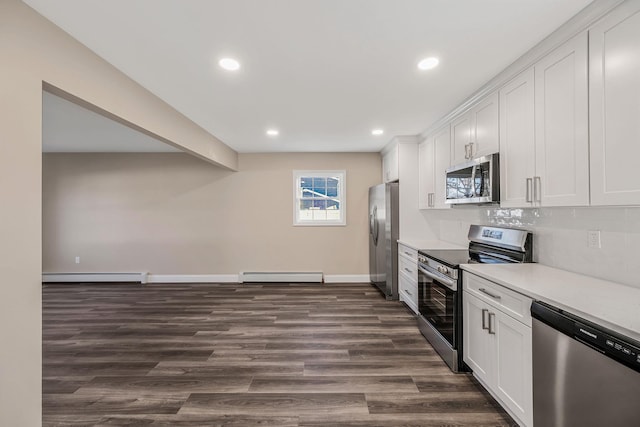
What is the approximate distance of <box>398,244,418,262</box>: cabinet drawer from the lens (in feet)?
11.2

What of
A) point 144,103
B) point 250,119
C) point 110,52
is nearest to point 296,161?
point 250,119

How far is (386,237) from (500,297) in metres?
2.47

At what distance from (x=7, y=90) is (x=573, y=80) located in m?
3.03

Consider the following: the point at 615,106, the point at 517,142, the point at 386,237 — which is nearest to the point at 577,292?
the point at 615,106

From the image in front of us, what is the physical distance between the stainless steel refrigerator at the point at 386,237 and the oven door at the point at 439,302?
1.04 metres

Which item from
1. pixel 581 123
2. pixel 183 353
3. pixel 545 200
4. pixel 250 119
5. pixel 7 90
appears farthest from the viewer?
pixel 250 119

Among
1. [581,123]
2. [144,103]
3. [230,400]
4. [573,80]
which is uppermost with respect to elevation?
[144,103]

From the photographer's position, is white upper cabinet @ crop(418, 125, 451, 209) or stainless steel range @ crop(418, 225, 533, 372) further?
white upper cabinet @ crop(418, 125, 451, 209)

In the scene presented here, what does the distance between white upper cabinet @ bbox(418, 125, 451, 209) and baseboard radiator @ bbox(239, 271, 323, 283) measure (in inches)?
91.2

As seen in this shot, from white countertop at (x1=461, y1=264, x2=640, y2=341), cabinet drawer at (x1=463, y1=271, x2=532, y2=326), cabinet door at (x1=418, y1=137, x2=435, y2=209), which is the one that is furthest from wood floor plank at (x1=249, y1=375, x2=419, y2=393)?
cabinet door at (x1=418, y1=137, x2=435, y2=209)

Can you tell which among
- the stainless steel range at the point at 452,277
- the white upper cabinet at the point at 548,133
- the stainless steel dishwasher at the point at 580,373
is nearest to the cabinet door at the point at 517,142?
the white upper cabinet at the point at 548,133

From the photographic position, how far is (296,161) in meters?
5.29

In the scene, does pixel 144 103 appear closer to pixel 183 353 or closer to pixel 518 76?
pixel 183 353

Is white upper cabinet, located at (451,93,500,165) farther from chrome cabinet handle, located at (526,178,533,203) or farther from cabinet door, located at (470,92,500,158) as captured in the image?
chrome cabinet handle, located at (526,178,533,203)
